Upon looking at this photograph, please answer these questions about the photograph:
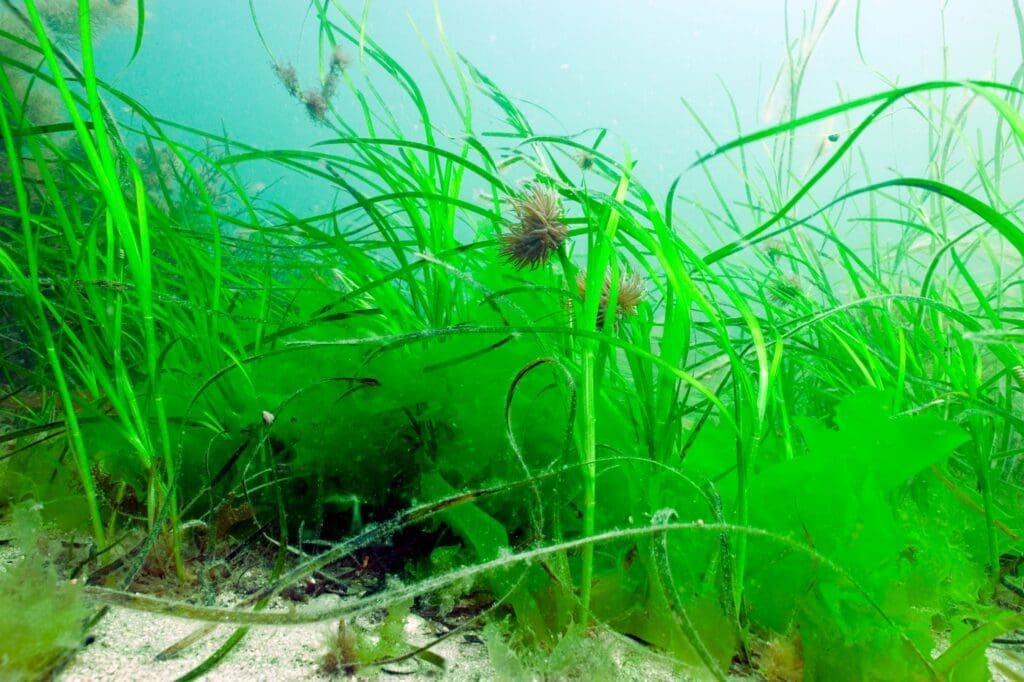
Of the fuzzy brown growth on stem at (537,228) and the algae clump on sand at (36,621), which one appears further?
the fuzzy brown growth on stem at (537,228)

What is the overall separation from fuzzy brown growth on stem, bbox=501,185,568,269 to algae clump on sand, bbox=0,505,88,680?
84 centimetres

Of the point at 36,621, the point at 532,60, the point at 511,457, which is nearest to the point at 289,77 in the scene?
the point at 511,457

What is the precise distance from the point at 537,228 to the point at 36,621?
92cm

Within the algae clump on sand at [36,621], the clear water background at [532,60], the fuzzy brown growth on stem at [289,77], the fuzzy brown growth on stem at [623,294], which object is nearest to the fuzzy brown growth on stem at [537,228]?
the fuzzy brown growth on stem at [623,294]

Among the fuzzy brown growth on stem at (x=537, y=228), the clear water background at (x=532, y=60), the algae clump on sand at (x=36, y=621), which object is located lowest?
the algae clump on sand at (x=36, y=621)

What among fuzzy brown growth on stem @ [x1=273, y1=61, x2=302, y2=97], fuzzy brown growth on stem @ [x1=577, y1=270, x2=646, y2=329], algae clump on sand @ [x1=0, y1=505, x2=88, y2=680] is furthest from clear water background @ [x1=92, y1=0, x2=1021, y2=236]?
algae clump on sand @ [x1=0, y1=505, x2=88, y2=680]

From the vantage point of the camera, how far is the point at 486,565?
1.98 feet

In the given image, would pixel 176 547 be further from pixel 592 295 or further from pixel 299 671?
pixel 592 295

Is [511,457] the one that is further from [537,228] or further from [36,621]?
[36,621]

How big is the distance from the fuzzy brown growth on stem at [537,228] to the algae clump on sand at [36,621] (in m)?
0.84

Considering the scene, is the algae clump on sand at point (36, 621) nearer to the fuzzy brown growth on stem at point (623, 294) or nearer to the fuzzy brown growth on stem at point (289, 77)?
the fuzzy brown growth on stem at point (623, 294)

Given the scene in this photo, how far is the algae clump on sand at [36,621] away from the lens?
2.47 feet

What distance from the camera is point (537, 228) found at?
1.03 metres

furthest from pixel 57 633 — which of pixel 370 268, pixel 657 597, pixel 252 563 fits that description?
pixel 370 268
